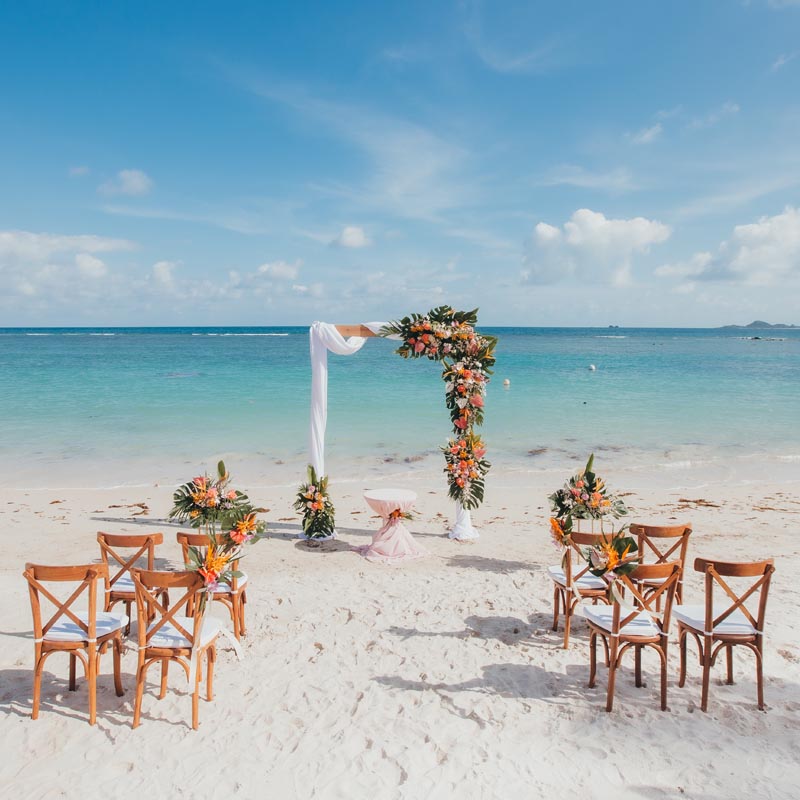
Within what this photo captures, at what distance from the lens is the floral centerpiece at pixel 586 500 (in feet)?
24.1

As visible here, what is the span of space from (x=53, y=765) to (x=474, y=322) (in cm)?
776

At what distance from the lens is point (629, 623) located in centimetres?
502

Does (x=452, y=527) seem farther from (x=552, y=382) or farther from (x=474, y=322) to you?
(x=552, y=382)

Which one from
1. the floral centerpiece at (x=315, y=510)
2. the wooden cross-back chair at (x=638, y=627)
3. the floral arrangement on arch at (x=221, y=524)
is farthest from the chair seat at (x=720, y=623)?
the floral centerpiece at (x=315, y=510)

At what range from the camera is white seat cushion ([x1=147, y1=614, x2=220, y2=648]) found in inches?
183

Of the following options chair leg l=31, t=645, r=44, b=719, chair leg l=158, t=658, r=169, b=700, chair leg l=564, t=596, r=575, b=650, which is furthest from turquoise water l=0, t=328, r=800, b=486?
chair leg l=31, t=645, r=44, b=719

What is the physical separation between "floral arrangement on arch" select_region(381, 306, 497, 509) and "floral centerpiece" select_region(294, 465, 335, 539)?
2.04 metres

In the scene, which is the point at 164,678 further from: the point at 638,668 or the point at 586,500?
the point at 586,500

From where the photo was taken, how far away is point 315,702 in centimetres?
484

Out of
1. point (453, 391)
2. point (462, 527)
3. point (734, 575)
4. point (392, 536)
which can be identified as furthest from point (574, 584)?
point (453, 391)

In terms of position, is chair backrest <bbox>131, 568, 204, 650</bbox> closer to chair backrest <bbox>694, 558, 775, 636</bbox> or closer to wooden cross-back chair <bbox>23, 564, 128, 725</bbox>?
wooden cross-back chair <bbox>23, 564, 128, 725</bbox>

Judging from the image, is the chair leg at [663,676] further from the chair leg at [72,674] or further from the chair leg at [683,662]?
the chair leg at [72,674]

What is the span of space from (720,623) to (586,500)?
2.55m

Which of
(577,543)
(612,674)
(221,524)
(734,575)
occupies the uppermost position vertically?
(734,575)
